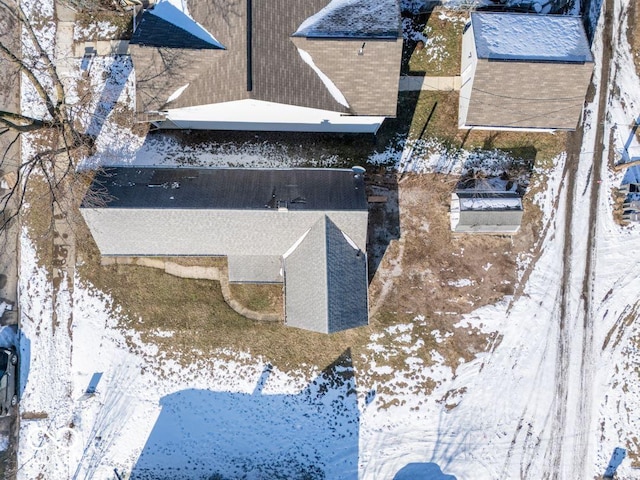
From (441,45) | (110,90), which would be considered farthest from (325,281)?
(110,90)

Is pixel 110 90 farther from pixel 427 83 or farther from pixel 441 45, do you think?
pixel 441 45

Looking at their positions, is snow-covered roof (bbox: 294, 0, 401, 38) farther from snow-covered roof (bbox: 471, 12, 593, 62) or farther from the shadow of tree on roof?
the shadow of tree on roof

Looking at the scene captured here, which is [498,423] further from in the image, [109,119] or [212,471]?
[109,119]

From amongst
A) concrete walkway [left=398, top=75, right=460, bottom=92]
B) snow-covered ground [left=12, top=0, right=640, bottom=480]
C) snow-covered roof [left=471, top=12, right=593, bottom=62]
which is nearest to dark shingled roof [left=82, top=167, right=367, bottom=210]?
snow-covered ground [left=12, top=0, right=640, bottom=480]

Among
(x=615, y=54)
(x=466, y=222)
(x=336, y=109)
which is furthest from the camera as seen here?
(x=615, y=54)

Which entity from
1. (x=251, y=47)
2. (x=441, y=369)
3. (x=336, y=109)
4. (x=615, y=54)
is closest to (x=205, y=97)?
(x=251, y=47)

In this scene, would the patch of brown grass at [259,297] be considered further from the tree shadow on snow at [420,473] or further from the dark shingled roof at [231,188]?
the tree shadow on snow at [420,473]
